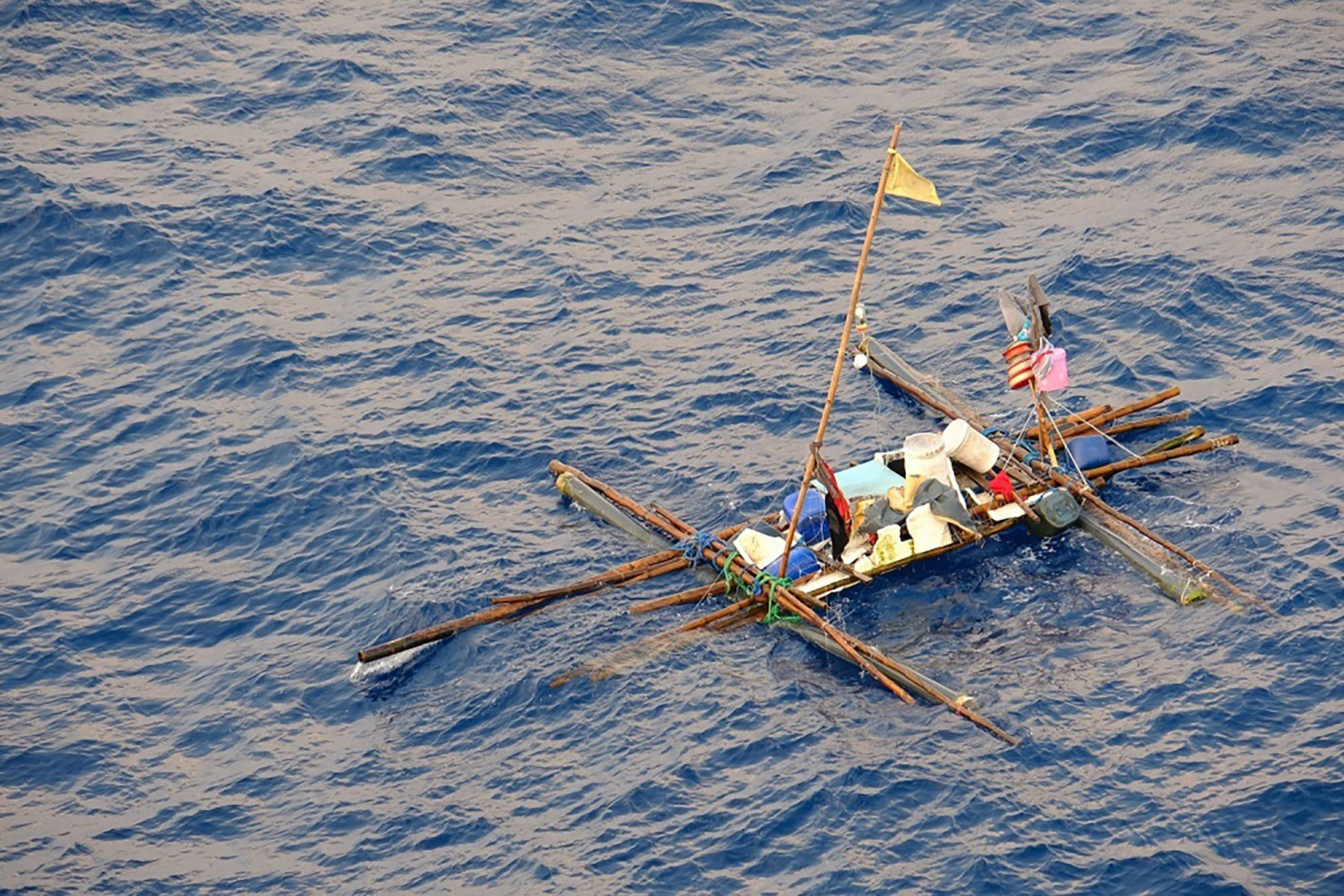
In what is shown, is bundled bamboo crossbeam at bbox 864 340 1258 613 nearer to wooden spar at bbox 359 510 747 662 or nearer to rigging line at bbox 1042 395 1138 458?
rigging line at bbox 1042 395 1138 458

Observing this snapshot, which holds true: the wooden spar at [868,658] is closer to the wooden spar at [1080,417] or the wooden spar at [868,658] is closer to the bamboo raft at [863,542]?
the bamboo raft at [863,542]

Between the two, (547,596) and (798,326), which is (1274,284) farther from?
(547,596)

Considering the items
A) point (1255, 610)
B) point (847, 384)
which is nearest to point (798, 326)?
point (847, 384)

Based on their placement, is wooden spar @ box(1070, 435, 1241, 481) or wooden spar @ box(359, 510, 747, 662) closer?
wooden spar @ box(359, 510, 747, 662)

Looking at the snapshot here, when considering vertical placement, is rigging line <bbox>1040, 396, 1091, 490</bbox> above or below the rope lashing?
above

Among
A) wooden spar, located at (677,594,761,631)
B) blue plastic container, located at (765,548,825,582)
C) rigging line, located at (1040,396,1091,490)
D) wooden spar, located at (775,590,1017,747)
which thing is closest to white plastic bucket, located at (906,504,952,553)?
blue plastic container, located at (765,548,825,582)

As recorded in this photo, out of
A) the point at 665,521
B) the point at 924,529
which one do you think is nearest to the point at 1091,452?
the point at 924,529

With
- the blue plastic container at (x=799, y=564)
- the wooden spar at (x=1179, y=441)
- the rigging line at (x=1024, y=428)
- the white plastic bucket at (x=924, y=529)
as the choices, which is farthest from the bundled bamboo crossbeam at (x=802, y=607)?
the wooden spar at (x=1179, y=441)
